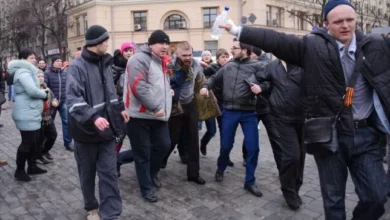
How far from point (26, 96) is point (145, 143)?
85.2 inches

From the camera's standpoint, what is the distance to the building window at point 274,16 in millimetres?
38812

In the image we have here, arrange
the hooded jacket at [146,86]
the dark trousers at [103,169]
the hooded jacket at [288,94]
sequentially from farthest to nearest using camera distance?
the hooded jacket at [146,86]
the hooded jacket at [288,94]
the dark trousers at [103,169]

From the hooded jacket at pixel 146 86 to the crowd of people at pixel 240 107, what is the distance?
0.05 feet

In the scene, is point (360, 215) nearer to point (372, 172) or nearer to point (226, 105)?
point (372, 172)

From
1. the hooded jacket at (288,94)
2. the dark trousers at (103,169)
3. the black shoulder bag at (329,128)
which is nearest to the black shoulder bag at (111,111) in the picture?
the dark trousers at (103,169)

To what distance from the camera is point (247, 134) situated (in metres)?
5.06

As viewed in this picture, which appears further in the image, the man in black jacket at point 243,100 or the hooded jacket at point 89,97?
the man in black jacket at point 243,100

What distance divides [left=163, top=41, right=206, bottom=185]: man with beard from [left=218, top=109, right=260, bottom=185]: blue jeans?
465mm

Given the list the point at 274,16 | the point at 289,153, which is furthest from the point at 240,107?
the point at 274,16

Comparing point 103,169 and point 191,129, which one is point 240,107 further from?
point 103,169

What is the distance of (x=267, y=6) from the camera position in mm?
38500

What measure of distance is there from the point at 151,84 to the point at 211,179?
1900 mm

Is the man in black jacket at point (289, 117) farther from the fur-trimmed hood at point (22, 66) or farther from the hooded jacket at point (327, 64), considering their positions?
the fur-trimmed hood at point (22, 66)

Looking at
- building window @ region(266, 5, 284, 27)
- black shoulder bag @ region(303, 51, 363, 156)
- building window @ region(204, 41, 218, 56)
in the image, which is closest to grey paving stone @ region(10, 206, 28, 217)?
black shoulder bag @ region(303, 51, 363, 156)
